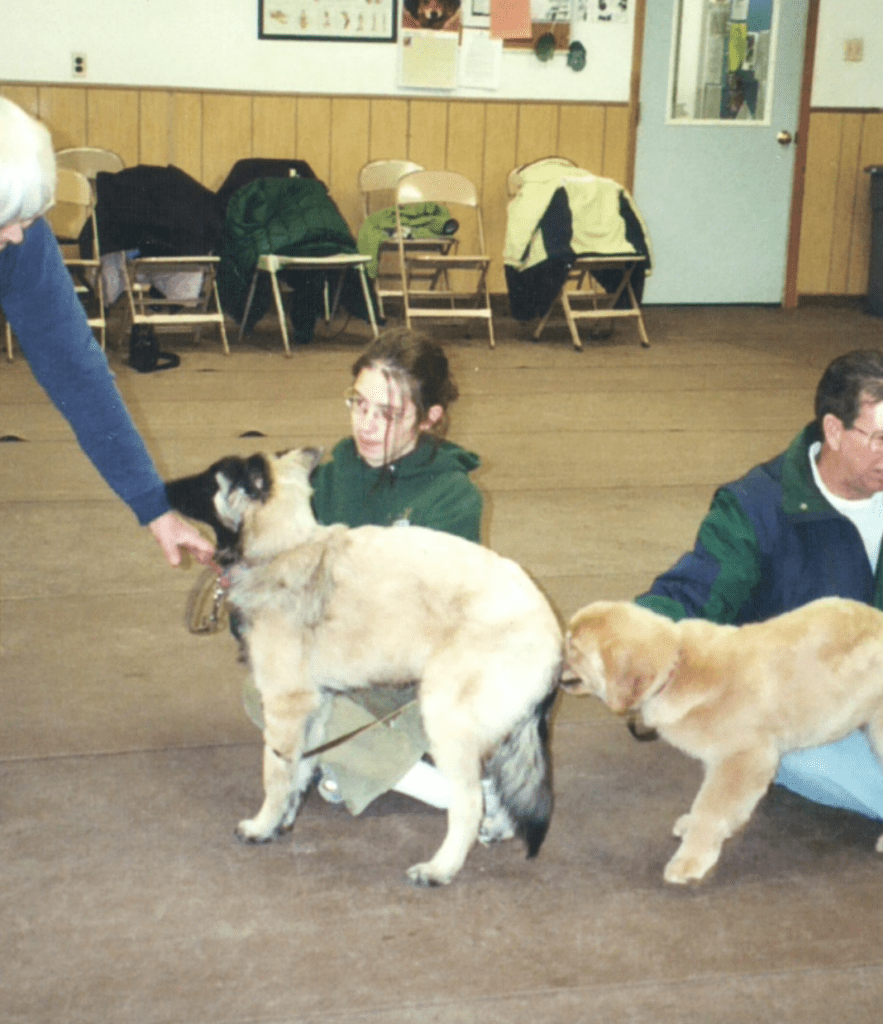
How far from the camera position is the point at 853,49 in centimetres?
1047

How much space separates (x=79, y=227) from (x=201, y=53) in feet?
5.96

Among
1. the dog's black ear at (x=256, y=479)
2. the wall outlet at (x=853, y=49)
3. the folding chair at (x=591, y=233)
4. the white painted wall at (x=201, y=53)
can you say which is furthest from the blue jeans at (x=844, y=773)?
the wall outlet at (x=853, y=49)

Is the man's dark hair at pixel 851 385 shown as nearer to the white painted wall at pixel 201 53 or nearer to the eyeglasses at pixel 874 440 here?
the eyeglasses at pixel 874 440

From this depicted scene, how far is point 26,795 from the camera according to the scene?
290 cm

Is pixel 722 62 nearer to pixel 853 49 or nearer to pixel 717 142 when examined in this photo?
pixel 717 142

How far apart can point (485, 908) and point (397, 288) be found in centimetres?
794


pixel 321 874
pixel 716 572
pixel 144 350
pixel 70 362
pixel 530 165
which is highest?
pixel 530 165

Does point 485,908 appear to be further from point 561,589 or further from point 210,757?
point 561,589

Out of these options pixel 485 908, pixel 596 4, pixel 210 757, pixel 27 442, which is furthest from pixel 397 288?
pixel 485 908

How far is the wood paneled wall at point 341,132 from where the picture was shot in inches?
369

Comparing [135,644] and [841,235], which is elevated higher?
[841,235]

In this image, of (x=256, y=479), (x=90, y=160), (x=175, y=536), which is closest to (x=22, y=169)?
(x=256, y=479)

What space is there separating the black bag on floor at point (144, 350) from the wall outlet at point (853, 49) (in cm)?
592

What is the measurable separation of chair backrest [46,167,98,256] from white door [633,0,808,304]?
424cm
